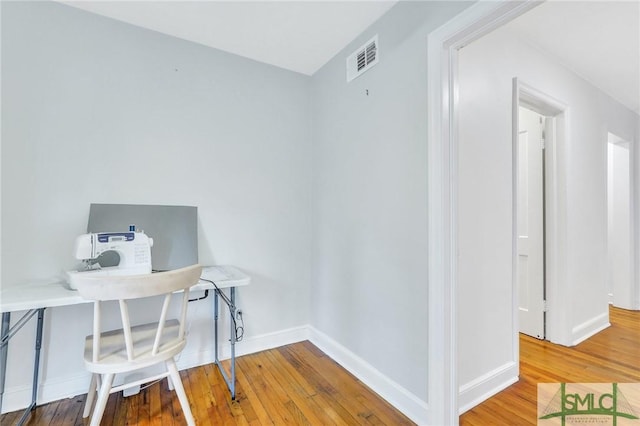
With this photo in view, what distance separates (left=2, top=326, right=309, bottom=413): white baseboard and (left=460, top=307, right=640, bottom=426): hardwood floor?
5.18ft

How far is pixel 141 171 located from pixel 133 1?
106cm

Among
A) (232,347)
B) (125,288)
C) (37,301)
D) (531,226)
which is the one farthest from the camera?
(531,226)

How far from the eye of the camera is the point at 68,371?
180cm

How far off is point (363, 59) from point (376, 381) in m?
2.20

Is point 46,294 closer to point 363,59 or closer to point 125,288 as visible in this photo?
point 125,288

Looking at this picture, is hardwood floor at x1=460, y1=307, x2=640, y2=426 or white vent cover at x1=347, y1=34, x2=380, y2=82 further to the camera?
white vent cover at x1=347, y1=34, x2=380, y2=82

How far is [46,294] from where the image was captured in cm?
144

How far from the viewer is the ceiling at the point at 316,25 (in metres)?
1.82

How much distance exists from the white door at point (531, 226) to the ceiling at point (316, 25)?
646 mm

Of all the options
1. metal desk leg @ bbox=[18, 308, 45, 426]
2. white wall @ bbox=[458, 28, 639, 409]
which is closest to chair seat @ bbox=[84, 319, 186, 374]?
metal desk leg @ bbox=[18, 308, 45, 426]

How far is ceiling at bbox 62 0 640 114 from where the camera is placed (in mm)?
1822
